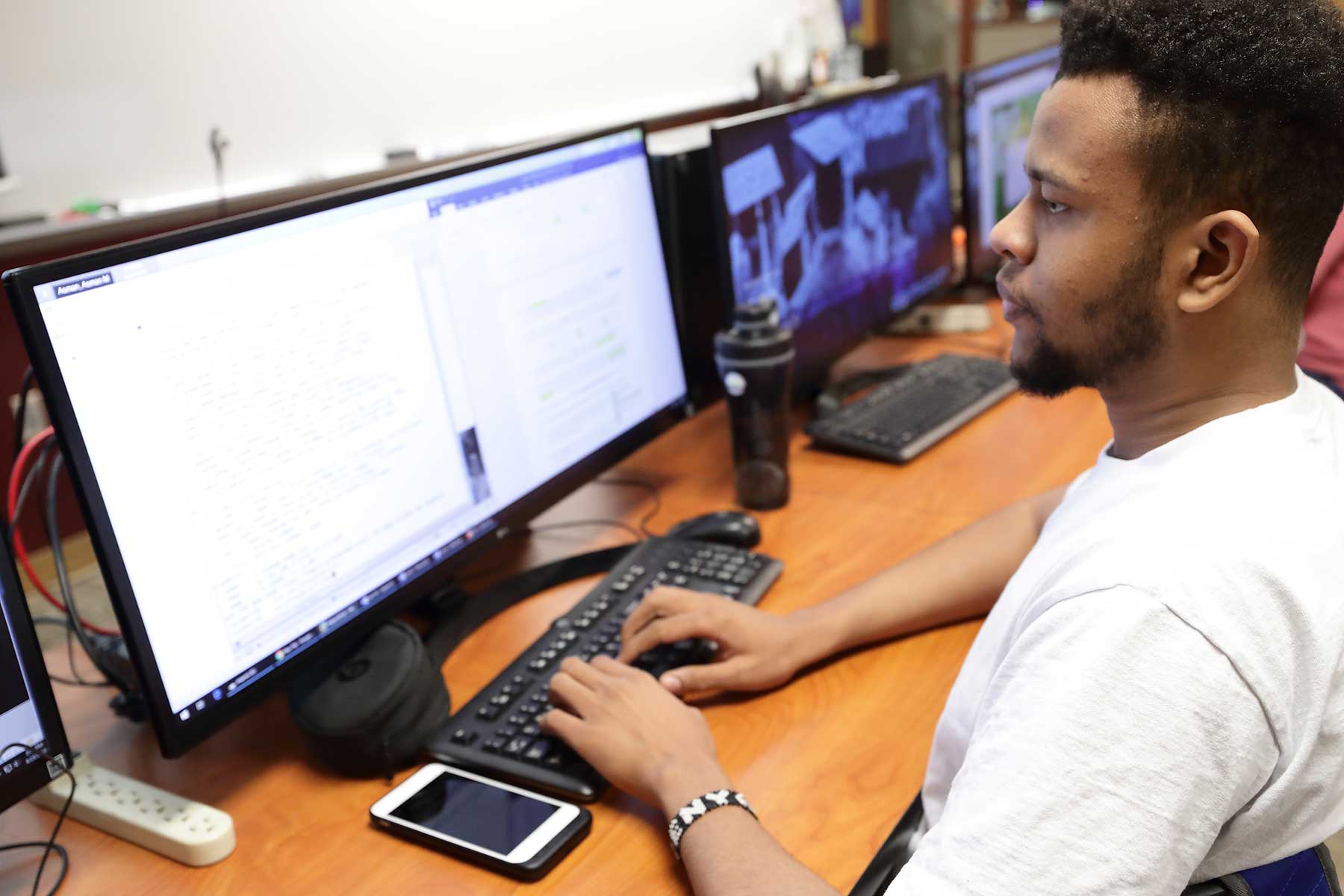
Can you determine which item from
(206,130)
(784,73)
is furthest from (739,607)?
(784,73)

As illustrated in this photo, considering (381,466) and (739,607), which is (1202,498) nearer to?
(739,607)

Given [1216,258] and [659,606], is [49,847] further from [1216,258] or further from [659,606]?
[1216,258]

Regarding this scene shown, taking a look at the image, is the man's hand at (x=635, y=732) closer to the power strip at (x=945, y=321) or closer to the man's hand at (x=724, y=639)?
the man's hand at (x=724, y=639)

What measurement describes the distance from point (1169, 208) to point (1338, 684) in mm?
304

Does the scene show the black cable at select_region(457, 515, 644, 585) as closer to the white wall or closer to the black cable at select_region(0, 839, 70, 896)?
the black cable at select_region(0, 839, 70, 896)

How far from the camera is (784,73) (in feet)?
15.2

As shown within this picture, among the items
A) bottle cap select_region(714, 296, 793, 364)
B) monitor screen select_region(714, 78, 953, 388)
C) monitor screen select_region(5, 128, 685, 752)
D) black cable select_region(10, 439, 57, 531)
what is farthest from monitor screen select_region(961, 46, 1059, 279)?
black cable select_region(10, 439, 57, 531)

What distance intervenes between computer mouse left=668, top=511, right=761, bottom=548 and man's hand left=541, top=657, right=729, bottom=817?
307mm

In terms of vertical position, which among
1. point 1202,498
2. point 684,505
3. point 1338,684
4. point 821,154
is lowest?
point 684,505

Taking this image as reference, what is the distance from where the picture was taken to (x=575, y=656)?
1000 millimetres

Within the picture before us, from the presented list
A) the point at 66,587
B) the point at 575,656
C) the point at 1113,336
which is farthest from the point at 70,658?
the point at 1113,336

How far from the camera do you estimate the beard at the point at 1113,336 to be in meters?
0.71

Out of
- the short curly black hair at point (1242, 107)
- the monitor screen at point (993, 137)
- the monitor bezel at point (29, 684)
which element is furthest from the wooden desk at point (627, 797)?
the monitor screen at point (993, 137)

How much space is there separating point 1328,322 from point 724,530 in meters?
1.03
